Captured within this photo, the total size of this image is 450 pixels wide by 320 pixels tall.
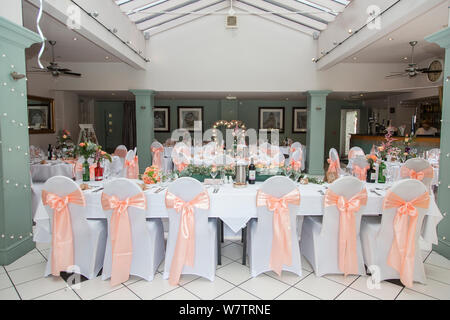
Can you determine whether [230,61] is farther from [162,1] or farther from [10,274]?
[10,274]

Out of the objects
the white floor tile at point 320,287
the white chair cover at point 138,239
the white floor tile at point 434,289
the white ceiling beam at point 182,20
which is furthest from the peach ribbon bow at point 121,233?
the white ceiling beam at point 182,20

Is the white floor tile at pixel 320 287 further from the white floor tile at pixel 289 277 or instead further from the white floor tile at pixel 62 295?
the white floor tile at pixel 62 295

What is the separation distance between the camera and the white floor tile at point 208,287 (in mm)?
2689

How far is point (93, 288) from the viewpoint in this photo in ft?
9.13

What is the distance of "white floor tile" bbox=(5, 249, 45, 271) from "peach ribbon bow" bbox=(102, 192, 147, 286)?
114cm

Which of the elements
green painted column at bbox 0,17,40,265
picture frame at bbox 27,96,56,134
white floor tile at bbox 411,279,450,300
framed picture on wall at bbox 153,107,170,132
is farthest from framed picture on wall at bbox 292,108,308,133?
green painted column at bbox 0,17,40,265

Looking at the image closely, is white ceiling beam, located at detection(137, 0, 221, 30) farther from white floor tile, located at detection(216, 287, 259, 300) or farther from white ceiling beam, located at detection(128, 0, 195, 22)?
white floor tile, located at detection(216, 287, 259, 300)

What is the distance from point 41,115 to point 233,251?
24.7 feet

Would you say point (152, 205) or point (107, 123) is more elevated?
point (107, 123)

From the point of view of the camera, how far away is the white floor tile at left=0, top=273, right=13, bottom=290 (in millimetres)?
2830

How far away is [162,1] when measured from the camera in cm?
734

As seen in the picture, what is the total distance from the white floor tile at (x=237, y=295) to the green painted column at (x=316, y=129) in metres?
7.28
